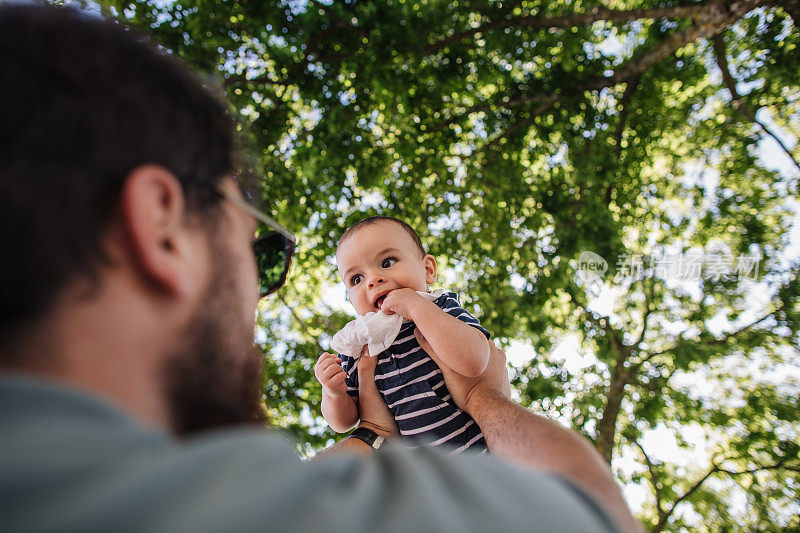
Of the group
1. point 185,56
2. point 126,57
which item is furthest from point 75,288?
point 185,56

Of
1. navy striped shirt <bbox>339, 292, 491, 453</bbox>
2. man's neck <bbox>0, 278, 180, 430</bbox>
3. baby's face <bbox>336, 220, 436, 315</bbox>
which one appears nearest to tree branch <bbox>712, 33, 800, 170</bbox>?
baby's face <bbox>336, 220, 436, 315</bbox>

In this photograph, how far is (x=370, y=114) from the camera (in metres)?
6.53

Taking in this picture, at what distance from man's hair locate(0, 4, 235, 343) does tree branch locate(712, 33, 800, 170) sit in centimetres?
818

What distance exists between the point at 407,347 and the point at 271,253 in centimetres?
90

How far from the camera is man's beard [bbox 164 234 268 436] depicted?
33.4 inches

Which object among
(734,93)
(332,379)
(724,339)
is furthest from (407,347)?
(724,339)

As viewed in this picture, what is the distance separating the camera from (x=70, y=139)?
83 centimetres

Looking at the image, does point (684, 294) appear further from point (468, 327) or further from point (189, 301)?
point (189, 301)

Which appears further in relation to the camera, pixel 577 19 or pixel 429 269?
→ pixel 577 19

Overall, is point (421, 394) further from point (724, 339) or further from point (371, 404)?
point (724, 339)

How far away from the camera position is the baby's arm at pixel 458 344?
1.95m

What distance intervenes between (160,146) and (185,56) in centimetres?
465

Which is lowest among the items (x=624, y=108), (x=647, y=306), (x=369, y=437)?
(x=369, y=437)

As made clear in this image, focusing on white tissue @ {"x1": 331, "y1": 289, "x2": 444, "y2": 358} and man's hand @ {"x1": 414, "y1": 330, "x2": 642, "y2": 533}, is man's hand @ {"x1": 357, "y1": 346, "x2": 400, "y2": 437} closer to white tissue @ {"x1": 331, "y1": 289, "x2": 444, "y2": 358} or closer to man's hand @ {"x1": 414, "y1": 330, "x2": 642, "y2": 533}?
white tissue @ {"x1": 331, "y1": 289, "x2": 444, "y2": 358}
